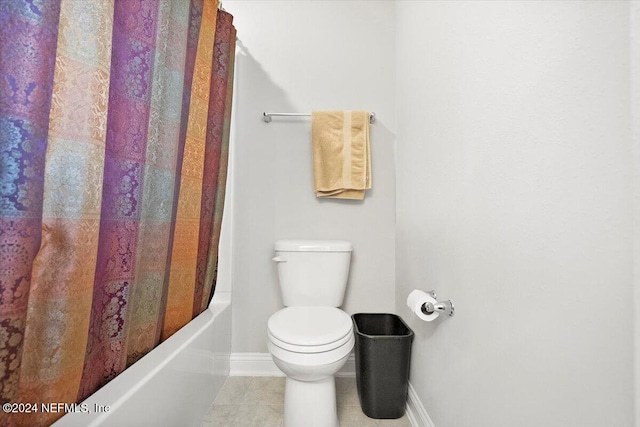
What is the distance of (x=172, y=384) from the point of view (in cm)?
90

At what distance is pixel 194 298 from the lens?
1209 mm

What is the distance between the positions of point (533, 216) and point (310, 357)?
75 cm

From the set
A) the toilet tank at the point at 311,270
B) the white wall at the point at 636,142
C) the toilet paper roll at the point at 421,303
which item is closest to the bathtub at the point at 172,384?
the toilet tank at the point at 311,270

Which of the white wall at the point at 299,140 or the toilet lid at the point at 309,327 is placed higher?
the white wall at the point at 299,140

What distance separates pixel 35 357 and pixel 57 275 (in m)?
0.16

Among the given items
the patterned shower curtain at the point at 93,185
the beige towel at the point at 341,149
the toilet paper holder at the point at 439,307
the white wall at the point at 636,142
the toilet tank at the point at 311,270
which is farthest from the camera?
the beige towel at the point at 341,149

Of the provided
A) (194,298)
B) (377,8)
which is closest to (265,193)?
(194,298)

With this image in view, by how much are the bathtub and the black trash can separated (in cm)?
64

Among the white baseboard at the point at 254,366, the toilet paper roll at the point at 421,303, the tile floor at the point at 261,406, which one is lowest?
the tile floor at the point at 261,406

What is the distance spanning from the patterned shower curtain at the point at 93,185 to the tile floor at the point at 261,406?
1.55ft

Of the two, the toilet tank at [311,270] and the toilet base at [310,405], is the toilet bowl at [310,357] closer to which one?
the toilet base at [310,405]

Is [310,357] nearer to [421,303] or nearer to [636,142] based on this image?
[421,303]

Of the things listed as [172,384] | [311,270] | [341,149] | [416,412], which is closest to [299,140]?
[341,149]

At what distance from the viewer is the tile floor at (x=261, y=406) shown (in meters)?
1.17
